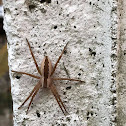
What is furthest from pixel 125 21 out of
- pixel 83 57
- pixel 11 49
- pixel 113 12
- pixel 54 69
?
pixel 11 49

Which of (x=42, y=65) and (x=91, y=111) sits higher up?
(x=42, y=65)

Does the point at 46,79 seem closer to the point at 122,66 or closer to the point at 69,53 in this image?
Answer: the point at 69,53

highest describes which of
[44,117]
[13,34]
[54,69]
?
[13,34]

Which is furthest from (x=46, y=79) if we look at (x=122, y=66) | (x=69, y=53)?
(x=122, y=66)

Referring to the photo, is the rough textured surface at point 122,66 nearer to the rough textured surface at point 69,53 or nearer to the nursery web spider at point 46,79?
the rough textured surface at point 69,53

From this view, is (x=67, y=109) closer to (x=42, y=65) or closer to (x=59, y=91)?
(x=59, y=91)

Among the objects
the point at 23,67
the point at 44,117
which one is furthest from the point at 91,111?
the point at 23,67

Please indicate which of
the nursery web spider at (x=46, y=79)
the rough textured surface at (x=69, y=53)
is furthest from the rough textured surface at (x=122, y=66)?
the nursery web spider at (x=46, y=79)
